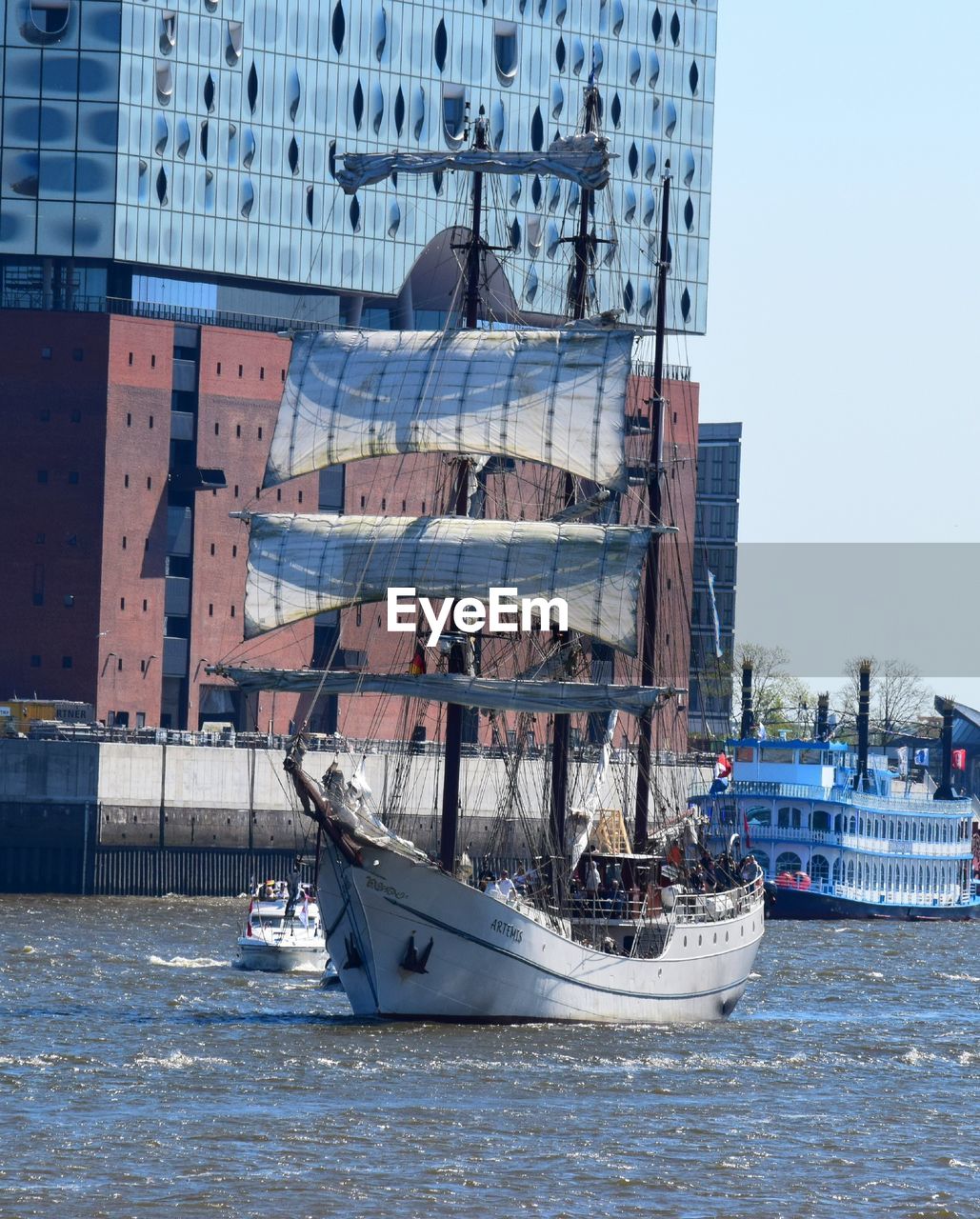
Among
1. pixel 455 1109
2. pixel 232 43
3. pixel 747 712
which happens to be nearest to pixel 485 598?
pixel 455 1109

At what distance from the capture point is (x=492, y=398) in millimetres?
62812

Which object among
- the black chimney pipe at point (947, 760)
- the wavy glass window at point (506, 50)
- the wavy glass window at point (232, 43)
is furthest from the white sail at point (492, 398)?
the wavy glass window at point (506, 50)

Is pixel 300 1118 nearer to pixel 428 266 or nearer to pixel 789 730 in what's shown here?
pixel 428 266

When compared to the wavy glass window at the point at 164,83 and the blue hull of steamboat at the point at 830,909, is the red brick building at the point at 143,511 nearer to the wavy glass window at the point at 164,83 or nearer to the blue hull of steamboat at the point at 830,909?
the wavy glass window at the point at 164,83

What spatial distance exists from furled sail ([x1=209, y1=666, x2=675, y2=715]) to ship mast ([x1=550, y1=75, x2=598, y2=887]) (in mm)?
2896

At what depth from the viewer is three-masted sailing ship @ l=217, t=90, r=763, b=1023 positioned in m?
53.1

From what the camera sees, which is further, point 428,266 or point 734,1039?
point 428,266

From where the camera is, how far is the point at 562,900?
56.3 metres

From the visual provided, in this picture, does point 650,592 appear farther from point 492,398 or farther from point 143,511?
point 143,511

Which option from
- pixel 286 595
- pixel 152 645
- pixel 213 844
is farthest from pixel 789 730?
pixel 286 595

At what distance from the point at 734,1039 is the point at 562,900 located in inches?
164

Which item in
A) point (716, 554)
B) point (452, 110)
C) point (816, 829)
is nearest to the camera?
point (816, 829)

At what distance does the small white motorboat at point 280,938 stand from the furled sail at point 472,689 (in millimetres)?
A: 10452

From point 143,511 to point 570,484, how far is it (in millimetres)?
56736
